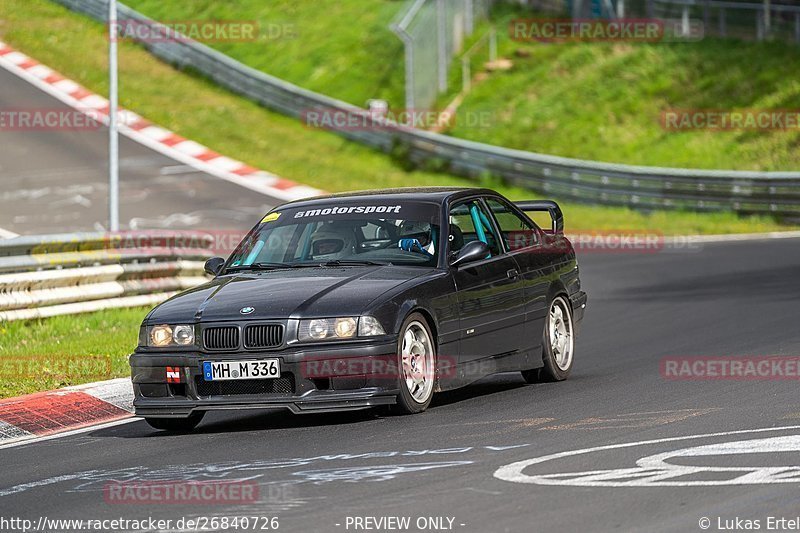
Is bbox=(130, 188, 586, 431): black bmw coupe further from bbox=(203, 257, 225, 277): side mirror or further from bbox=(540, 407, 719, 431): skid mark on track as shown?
bbox=(540, 407, 719, 431): skid mark on track

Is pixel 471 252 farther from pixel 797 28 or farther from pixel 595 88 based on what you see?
pixel 797 28

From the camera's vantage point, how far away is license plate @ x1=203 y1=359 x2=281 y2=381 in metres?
8.75

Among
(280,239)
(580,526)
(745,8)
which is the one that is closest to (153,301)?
(280,239)

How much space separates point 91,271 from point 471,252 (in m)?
6.86

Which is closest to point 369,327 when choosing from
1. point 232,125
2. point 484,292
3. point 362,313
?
point 362,313

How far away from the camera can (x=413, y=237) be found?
995 centimetres

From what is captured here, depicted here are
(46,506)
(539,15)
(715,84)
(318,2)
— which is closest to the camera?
(46,506)

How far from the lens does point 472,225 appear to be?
10617 millimetres

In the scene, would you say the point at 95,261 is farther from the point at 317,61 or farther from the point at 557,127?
the point at 317,61

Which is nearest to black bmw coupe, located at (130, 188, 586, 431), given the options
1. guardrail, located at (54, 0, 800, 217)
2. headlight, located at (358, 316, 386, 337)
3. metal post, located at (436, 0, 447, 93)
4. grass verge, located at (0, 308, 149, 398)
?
headlight, located at (358, 316, 386, 337)

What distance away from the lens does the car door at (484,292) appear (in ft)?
32.2

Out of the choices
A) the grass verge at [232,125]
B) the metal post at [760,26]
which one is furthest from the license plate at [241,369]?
the metal post at [760,26]

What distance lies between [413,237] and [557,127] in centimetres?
2419

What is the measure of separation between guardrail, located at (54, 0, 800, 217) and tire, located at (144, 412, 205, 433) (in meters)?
18.7
